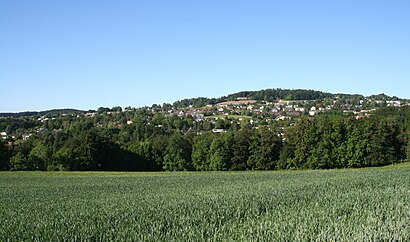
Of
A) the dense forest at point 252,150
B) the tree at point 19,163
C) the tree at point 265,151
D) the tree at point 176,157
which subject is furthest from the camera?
the tree at point 176,157

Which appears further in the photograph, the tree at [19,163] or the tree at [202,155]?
the tree at [19,163]

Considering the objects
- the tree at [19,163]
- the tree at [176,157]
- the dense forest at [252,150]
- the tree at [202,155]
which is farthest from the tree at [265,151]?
the tree at [19,163]

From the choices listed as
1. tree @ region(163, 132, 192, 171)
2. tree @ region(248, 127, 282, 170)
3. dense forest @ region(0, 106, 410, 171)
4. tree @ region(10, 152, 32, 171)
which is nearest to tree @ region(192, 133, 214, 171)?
dense forest @ region(0, 106, 410, 171)

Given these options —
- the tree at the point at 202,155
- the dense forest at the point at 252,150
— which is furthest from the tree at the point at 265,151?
the tree at the point at 202,155

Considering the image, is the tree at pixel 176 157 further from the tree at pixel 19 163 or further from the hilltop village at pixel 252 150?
the tree at pixel 19 163

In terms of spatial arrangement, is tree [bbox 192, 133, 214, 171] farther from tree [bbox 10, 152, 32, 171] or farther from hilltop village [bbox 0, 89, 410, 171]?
tree [bbox 10, 152, 32, 171]

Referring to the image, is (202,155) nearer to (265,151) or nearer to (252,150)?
(252,150)

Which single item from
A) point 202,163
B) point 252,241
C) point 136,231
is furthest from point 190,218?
point 202,163

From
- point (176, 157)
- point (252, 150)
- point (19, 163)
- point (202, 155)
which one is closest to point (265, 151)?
point (252, 150)

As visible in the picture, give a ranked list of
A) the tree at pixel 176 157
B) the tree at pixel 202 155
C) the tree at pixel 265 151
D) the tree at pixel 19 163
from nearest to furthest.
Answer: the tree at pixel 265 151 < the tree at pixel 202 155 < the tree at pixel 19 163 < the tree at pixel 176 157

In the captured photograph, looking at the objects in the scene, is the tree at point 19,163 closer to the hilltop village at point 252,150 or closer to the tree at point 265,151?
the hilltop village at point 252,150

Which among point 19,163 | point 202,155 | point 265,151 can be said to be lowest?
point 19,163

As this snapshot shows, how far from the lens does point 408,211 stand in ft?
37.9

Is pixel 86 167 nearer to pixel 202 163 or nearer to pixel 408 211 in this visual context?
pixel 202 163
